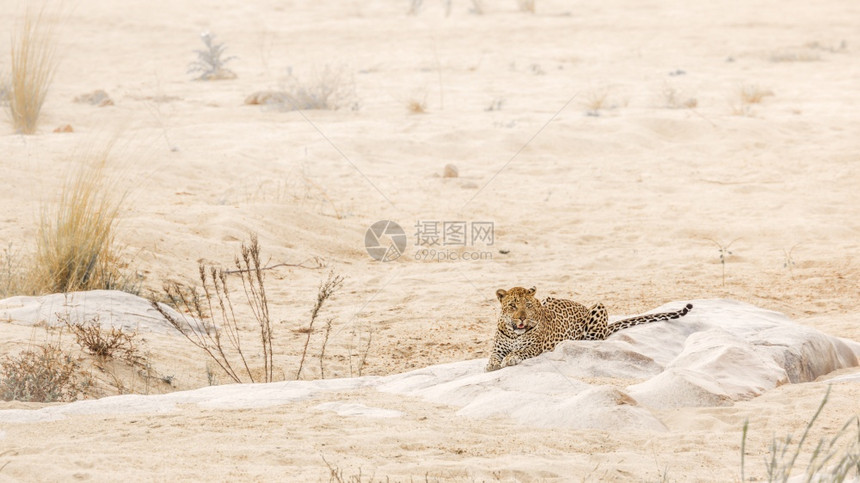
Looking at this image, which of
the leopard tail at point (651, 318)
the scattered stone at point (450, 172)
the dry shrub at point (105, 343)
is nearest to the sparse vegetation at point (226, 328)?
the dry shrub at point (105, 343)

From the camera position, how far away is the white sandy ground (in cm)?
383

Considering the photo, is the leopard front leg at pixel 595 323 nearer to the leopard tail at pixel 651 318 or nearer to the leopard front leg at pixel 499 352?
the leopard tail at pixel 651 318

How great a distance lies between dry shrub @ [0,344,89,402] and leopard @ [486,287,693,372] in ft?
7.17

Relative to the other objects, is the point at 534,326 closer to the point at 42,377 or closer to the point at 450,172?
the point at 42,377

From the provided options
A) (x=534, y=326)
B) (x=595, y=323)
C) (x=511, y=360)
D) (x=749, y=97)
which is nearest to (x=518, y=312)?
(x=534, y=326)

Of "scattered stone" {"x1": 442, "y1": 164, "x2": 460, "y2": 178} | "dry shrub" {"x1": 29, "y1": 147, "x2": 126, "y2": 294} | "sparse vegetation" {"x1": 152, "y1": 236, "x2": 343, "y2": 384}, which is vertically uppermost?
"scattered stone" {"x1": 442, "y1": 164, "x2": 460, "y2": 178}

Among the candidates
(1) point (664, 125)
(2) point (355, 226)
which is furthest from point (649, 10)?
(2) point (355, 226)

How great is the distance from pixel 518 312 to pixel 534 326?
0.56ft

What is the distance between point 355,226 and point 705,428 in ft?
17.8

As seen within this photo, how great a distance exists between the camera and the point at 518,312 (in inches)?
193

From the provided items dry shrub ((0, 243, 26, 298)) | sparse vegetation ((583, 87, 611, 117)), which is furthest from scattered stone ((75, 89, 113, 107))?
dry shrub ((0, 243, 26, 298))

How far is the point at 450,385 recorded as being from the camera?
187 inches

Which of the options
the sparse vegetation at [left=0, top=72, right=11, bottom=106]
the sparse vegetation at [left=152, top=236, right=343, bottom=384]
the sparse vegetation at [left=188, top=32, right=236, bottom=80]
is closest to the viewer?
the sparse vegetation at [left=152, top=236, right=343, bottom=384]

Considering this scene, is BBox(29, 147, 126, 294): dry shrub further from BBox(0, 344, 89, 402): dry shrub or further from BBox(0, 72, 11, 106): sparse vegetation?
BBox(0, 72, 11, 106): sparse vegetation
